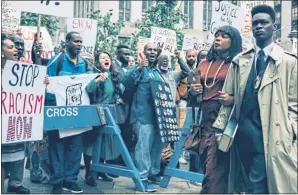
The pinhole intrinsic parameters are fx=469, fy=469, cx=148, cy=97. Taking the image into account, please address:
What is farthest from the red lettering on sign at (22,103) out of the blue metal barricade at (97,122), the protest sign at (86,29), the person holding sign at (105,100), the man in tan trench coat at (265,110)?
the protest sign at (86,29)

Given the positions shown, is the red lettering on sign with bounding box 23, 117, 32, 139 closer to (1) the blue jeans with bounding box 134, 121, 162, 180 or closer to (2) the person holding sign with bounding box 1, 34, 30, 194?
(2) the person holding sign with bounding box 1, 34, 30, 194

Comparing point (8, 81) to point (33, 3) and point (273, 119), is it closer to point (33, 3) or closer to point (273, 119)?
point (33, 3)

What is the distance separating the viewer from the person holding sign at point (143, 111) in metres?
5.57

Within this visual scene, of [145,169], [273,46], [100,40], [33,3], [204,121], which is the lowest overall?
[145,169]

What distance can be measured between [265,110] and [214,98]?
3.54ft

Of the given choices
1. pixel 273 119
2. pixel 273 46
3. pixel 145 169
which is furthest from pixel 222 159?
pixel 145 169

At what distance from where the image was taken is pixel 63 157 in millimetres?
5359

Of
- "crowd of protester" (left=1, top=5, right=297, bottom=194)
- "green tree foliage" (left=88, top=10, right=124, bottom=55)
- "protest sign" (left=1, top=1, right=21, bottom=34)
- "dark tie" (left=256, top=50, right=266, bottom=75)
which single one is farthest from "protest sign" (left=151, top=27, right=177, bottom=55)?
"green tree foliage" (left=88, top=10, right=124, bottom=55)

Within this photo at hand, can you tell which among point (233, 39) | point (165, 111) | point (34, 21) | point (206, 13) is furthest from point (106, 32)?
point (233, 39)

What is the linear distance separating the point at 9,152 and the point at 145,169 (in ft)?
5.36

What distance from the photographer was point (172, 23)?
64.5ft

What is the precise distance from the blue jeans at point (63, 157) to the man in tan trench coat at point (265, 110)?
221 cm

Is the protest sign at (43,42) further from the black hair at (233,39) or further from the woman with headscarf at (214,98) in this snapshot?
the black hair at (233,39)

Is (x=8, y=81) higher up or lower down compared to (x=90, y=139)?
higher up
